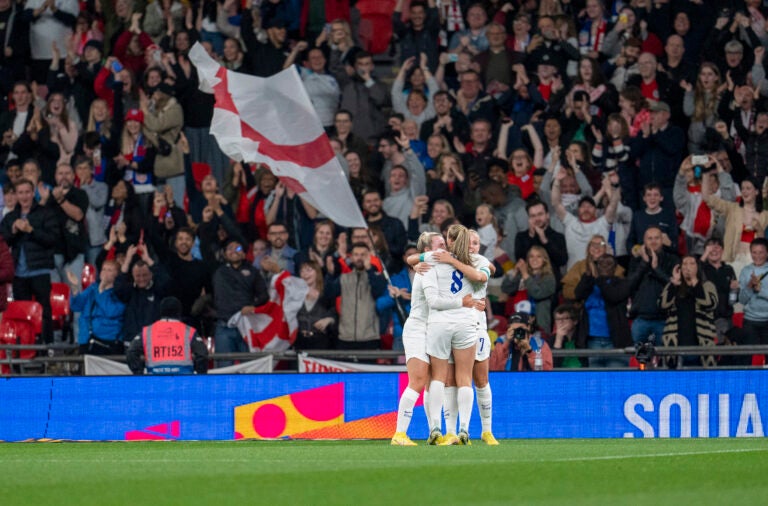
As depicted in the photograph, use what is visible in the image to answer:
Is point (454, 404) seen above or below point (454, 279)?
below

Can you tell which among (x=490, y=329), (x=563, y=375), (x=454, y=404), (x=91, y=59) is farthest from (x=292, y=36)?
(x=454, y=404)

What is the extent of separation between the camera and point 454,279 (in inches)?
537

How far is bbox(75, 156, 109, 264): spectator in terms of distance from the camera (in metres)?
22.6

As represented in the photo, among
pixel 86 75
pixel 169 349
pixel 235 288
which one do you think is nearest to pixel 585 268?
pixel 235 288

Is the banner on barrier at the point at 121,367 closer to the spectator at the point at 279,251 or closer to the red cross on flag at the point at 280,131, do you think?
the spectator at the point at 279,251

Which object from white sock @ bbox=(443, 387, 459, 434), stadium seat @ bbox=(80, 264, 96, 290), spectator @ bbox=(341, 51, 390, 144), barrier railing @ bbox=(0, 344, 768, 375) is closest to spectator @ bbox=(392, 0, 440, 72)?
spectator @ bbox=(341, 51, 390, 144)

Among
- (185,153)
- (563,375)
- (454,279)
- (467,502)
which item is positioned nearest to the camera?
(467,502)

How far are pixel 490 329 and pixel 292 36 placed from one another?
22.9ft

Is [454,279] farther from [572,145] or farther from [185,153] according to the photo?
[185,153]

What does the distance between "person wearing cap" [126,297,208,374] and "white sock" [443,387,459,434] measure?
5.16 meters

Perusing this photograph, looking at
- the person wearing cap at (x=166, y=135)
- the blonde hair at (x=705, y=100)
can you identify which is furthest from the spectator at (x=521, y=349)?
the person wearing cap at (x=166, y=135)

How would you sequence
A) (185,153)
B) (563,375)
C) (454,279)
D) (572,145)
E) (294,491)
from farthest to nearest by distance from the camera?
(185,153) → (572,145) → (563,375) → (454,279) → (294,491)

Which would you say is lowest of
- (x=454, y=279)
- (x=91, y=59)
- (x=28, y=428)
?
(x=28, y=428)

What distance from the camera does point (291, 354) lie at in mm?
19531
